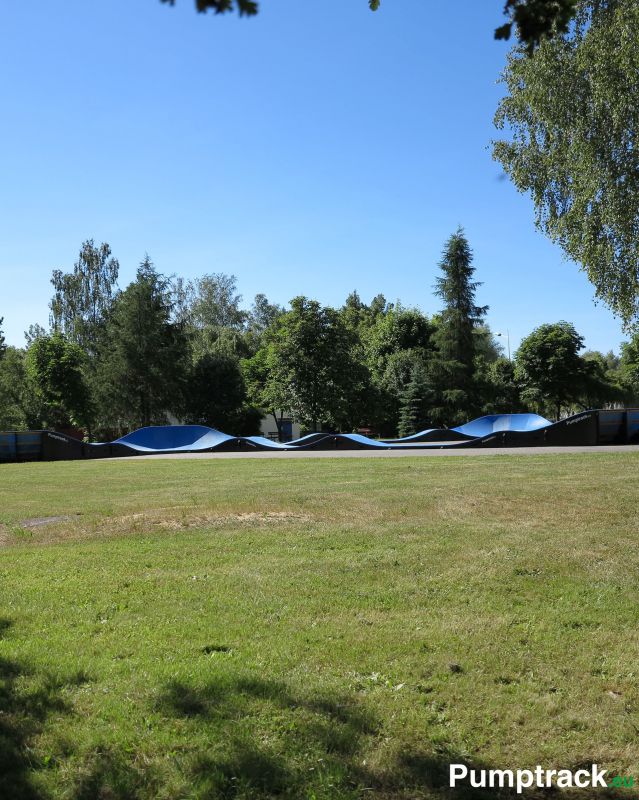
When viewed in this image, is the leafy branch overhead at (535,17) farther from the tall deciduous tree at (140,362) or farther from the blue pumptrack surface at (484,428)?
the tall deciduous tree at (140,362)

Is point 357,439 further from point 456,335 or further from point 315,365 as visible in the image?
point 456,335

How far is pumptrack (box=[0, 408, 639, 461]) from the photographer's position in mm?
28125

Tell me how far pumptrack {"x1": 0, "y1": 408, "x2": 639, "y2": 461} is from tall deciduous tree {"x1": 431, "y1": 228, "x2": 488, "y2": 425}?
14788mm

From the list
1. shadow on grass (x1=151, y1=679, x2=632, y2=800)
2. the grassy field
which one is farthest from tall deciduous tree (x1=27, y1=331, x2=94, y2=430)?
shadow on grass (x1=151, y1=679, x2=632, y2=800)

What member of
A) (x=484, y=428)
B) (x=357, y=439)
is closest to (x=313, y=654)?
(x=357, y=439)

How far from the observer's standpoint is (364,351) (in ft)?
206

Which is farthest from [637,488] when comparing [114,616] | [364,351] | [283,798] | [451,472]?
[364,351]

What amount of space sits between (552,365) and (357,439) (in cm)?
2922

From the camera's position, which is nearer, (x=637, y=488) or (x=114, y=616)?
(x=114, y=616)

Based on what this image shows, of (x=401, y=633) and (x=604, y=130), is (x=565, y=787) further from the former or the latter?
(x=604, y=130)

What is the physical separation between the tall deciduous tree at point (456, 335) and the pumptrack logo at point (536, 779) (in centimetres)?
4865

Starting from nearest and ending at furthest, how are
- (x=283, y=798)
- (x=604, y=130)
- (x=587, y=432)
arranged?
(x=283, y=798)
(x=604, y=130)
(x=587, y=432)

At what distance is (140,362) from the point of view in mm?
50094

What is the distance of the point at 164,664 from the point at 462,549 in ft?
12.9
